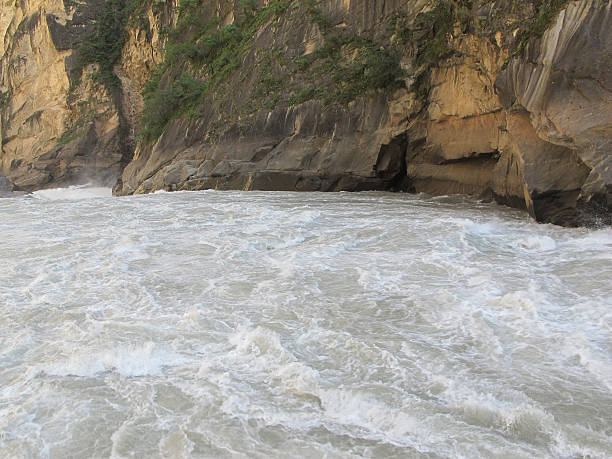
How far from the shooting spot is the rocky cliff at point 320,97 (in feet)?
34.8

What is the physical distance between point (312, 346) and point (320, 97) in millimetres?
15246

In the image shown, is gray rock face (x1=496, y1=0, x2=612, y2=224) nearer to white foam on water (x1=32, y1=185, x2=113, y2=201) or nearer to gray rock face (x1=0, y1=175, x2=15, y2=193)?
white foam on water (x1=32, y1=185, x2=113, y2=201)

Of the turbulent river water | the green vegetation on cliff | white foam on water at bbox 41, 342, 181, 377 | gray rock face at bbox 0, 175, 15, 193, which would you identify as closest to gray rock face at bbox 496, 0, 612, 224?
the turbulent river water

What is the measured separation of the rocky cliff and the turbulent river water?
2.80 metres

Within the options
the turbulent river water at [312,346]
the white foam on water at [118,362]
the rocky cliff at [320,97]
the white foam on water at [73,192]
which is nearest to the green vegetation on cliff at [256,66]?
the rocky cliff at [320,97]

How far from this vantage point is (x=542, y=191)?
435 inches

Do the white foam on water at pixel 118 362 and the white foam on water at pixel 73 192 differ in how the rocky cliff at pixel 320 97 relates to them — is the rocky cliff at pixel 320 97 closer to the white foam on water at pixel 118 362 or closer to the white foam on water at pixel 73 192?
the white foam on water at pixel 73 192

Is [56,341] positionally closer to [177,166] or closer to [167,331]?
[167,331]

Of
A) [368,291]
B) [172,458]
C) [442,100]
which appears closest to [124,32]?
[442,100]

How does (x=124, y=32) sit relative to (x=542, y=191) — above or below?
above

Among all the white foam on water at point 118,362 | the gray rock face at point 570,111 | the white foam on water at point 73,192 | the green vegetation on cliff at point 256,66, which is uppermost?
the green vegetation on cliff at point 256,66

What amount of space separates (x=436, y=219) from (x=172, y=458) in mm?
8601

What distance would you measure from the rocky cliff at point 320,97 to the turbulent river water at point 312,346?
2797mm

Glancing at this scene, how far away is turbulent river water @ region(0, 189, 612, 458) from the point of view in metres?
4.08
